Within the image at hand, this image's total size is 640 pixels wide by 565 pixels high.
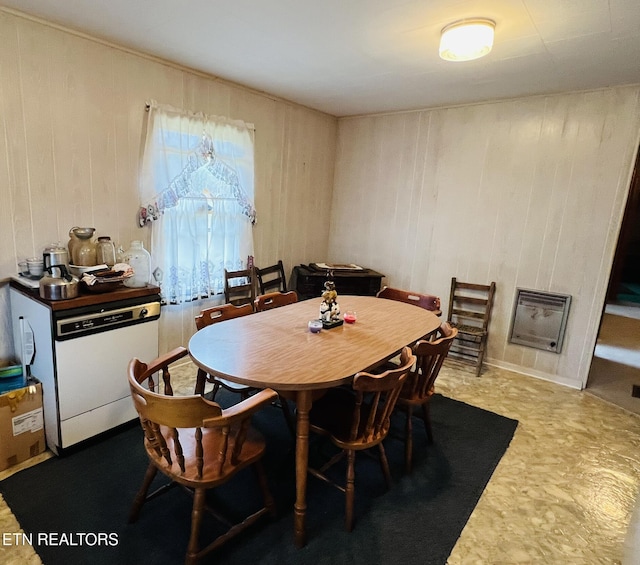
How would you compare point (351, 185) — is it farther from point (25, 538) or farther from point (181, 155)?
point (25, 538)

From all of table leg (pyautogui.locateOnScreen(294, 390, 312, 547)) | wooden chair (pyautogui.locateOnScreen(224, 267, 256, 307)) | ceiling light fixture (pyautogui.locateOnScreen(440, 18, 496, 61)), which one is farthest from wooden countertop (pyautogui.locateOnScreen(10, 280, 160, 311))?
ceiling light fixture (pyautogui.locateOnScreen(440, 18, 496, 61))

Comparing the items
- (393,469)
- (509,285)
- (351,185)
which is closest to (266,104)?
(351,185)

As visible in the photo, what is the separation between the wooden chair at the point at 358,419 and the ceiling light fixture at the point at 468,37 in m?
1.65

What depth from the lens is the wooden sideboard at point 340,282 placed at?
13.4 ft

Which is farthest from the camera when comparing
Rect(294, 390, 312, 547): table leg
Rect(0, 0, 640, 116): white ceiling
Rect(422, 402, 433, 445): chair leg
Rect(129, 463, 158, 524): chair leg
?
Rect(422, 402, 433, 445): chair leg

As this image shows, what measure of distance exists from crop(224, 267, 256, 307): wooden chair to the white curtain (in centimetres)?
10

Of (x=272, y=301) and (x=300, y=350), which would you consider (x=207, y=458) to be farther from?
(x=272, y=301)

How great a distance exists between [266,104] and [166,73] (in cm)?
102

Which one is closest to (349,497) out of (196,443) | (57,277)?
(196,443)

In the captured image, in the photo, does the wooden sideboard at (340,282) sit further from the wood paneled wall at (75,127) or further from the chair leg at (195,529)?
the chair leg at (195,529)

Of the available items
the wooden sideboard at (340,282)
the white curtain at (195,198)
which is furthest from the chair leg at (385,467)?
the wooden sideboard at (340,282)

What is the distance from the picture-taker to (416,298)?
3156mm

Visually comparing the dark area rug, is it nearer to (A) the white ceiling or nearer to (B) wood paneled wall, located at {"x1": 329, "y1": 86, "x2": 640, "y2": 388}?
(B) wood paneled wall, located at {"x1": 329, "y1": 86, "x2": 640, "y2": 388}

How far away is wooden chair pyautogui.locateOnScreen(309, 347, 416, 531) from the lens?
1.64 metres
